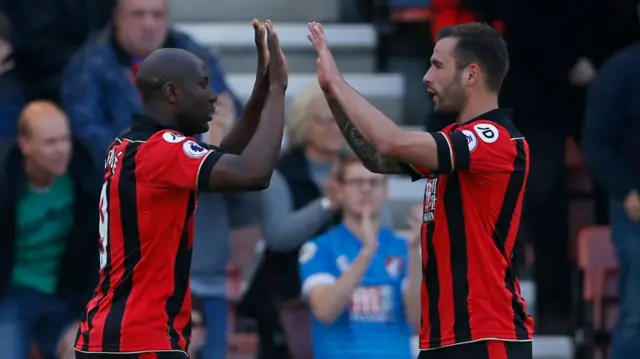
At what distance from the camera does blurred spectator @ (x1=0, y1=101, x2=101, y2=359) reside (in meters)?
7.01

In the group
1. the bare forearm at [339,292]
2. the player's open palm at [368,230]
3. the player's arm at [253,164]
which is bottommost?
the bare forearm at [339,292]

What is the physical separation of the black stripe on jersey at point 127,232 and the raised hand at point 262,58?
1.79ft

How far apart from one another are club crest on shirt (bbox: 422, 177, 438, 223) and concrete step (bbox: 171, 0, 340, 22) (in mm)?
4535

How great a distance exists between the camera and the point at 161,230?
4.97m

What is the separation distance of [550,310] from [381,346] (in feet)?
6.21

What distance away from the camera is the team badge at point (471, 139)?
500 cm

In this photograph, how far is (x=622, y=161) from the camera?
7270 mm

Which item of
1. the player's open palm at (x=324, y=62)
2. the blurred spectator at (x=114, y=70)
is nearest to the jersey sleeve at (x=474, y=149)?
the player's open palm at (x=324, y=62)

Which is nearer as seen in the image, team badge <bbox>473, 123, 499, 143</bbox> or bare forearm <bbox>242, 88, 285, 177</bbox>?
bare forearm <bbox>242, 88, 285, 177</bbox>

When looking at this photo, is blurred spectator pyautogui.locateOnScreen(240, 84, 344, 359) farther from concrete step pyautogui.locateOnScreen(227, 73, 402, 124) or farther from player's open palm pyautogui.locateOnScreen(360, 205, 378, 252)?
concrete step pyautogui.locateOnScreen(227, 73, 402, 124)

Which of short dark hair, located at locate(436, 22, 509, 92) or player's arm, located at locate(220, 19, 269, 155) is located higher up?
short dark hair, located at locate(436, 22, 509, 92)

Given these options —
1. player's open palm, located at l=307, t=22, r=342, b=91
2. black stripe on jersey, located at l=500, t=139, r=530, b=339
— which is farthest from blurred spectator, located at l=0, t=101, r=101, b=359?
black stripe on jersey, located at l=500, t=139, r=530, b=339

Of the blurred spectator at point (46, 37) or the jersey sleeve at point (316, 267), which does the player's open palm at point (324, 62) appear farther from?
the blurred spectator at point (46, 37)

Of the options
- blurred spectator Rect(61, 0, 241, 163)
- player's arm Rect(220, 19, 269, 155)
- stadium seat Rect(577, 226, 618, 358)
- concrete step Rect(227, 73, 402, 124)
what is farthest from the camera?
concrete step Rect(227, 73, 402, 124)
